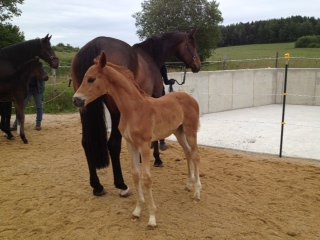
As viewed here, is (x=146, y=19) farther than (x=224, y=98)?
Yes

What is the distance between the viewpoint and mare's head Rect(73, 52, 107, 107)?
10.1ft

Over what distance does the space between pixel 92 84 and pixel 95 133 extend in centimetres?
90

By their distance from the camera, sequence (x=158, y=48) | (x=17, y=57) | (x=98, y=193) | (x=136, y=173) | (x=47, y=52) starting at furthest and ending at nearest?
(x=47, y=52), (x=17, y=57), (x=158, y=48), (x=98, y=193), (x=136, y=173)

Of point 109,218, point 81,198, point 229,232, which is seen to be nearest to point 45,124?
point 81,198

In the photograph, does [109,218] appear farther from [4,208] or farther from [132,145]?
[4,208]

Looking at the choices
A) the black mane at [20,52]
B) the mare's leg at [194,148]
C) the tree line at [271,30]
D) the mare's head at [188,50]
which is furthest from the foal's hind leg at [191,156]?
the tree line at [271,30]

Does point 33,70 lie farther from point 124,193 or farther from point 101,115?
point 124,193

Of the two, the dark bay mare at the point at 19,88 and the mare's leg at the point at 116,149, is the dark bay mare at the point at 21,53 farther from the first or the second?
the mare's leg at the point at 116,149

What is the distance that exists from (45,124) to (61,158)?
322cm

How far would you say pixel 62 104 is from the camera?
1166cm

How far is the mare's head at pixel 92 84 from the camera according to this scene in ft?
10.1

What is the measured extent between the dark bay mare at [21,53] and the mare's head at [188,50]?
3.34 metres

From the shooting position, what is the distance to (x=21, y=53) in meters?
7.06

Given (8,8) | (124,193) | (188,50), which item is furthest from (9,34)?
(124,193)
